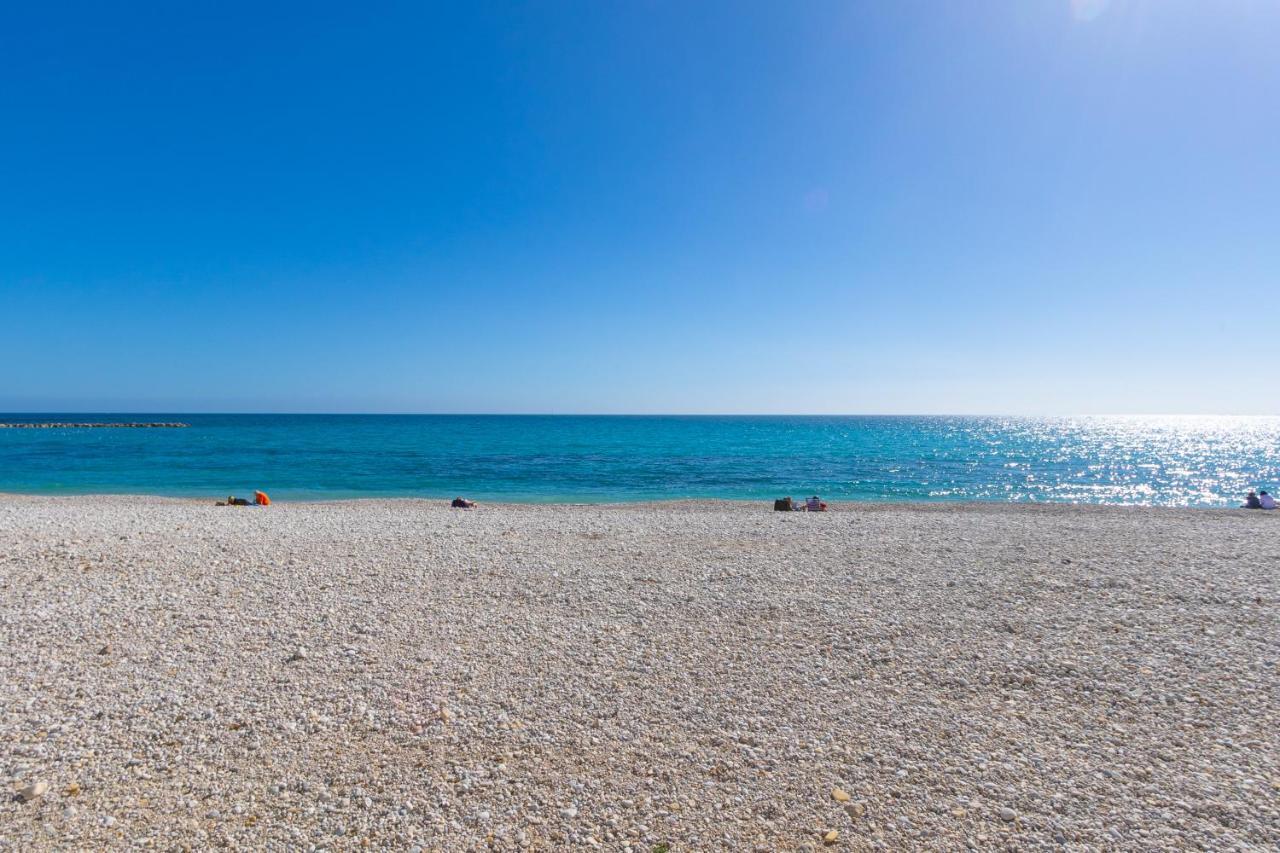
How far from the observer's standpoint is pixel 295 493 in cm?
2722

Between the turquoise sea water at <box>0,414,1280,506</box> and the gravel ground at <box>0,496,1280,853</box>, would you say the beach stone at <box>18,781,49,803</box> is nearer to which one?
the gravel ground at <box>0,496,1280,853</box>

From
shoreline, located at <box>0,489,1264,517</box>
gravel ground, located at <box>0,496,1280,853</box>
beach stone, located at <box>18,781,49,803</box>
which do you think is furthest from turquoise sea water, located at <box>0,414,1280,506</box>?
beach stone, located at <box>18,781,49,803</box>

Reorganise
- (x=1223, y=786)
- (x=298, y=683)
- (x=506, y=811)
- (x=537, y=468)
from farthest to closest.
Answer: (x=537, y=468) < (x=298, y=683) < (x=1223, y=786) < (x=506, y=811)

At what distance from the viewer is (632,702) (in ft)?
19.2

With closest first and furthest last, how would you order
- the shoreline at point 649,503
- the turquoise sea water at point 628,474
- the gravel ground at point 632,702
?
the gravel ground at point 632,702 → the shoreline at point 649,503 → the turquoise sea water at point 628,474

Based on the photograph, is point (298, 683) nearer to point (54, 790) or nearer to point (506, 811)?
point (54, 790)

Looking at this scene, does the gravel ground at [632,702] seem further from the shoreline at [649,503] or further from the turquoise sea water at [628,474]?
→ the turquoise sea water at [628,474]

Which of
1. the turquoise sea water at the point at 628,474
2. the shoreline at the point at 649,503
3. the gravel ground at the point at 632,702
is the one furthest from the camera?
the turquoise sea water at the point at 628,474

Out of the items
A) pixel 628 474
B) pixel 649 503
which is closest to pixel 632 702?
pixel 649 503

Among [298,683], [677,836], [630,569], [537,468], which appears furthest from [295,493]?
[677,836]

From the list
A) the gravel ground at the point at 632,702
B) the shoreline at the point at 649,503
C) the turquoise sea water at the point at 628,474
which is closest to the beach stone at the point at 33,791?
the gravel ground at the point at 632,702

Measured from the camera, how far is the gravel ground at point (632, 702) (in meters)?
4.24

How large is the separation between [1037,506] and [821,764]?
24062mm

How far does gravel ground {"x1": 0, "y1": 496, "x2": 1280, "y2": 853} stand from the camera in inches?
167
